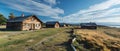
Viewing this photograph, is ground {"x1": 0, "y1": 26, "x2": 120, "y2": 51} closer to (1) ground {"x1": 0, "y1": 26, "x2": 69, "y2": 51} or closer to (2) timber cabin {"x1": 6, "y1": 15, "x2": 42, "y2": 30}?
(1) ground {"x1": 0, "y1": 26, "x2": 69, "y2": 51}

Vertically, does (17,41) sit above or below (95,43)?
above

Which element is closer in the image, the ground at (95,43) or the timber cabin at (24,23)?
the ground at (95,43)

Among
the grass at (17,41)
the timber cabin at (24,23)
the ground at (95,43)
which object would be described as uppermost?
the timber cabin at (24,23)

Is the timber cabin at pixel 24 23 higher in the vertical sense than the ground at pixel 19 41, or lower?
higher

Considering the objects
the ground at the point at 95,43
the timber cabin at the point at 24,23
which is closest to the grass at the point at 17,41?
the ground at the point at 95,43

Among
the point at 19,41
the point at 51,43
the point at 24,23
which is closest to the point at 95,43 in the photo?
the point at 51,43

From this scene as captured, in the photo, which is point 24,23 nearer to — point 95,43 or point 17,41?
point 17,41

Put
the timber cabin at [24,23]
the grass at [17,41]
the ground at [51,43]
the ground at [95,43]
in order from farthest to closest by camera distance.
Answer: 1. the timber cabin at [24,23]
2. the ground at [95,43]
3. the ground at [51,43]
4. the grass at [17,41]

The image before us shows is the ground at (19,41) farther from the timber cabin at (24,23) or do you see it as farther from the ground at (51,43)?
the timber cabin at (24,23)

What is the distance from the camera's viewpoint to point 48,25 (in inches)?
3164

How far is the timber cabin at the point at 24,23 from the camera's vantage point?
43878 mm

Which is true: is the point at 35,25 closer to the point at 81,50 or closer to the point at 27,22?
the point at 27,22

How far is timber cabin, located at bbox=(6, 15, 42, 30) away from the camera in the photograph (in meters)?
43.9

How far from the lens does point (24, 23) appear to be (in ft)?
146
